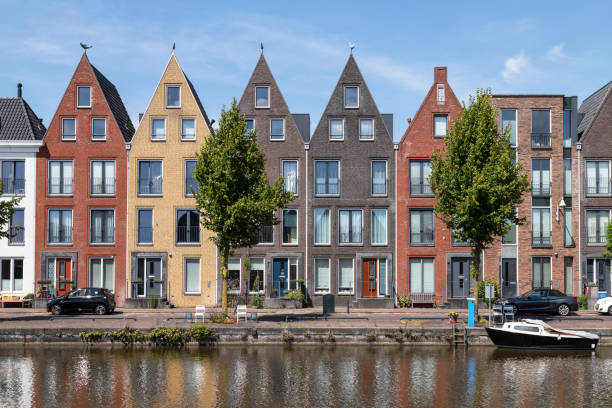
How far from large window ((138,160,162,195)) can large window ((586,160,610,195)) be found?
103 ft

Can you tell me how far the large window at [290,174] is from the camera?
45.6m

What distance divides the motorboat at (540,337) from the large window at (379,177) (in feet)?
54.8

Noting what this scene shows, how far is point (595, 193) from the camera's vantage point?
45.4 m

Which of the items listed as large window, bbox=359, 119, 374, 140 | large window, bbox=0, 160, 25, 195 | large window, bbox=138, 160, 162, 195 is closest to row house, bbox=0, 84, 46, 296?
large window, bbox=0, 160, 25, 195

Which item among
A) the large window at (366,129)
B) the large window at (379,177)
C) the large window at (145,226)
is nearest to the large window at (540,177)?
the large window at (379,177)

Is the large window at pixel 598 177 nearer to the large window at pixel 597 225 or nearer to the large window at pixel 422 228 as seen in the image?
the large window at pixel 597 225

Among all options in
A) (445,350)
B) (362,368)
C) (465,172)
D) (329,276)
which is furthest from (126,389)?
(329,276)

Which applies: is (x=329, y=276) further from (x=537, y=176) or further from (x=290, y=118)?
(x=537, y=176)

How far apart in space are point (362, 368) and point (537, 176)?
85.5 ft

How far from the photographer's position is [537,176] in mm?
45781

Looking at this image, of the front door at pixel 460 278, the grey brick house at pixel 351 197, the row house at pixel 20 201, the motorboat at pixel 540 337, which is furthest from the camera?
the row house at pixel 20 201

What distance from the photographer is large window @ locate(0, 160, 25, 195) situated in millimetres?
45844

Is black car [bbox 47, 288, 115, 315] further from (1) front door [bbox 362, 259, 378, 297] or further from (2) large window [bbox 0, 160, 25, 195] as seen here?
(1) front door [bbox 362, 259, 378, 297]

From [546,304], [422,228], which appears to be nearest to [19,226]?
[422,228]
